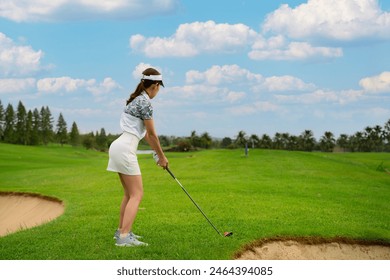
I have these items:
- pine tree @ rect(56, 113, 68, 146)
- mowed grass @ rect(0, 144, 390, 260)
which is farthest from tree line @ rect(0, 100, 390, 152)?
mowed grass @ rect(0, 144, 390, 260)

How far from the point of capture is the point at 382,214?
47.3 feet

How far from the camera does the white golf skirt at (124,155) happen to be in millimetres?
8008

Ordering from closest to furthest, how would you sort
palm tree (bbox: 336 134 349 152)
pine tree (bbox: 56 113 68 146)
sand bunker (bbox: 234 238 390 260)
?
sand bunker (bbox: 234 238 390 260) < palm tree (bbox: 336 134 349 152) < pine tree (bbox: 56 113 68 146)

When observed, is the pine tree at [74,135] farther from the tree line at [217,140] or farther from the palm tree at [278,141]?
the palm tree at [278,141]

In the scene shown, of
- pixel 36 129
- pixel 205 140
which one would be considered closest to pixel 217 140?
pixel 205 140

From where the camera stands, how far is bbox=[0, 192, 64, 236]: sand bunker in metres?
16.4

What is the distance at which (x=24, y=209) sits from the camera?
744 inches

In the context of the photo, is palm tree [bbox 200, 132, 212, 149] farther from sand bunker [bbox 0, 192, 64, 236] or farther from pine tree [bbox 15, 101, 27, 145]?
sand bunker [bbox 0, 192, 64, 236]

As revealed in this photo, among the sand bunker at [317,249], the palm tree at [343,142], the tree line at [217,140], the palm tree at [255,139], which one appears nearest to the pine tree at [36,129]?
the tree line at [217,140]

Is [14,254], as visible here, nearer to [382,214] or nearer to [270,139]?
[382,214]

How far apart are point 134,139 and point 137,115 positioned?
414mm

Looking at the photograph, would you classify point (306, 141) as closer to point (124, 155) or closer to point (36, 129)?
point (36, 129)
